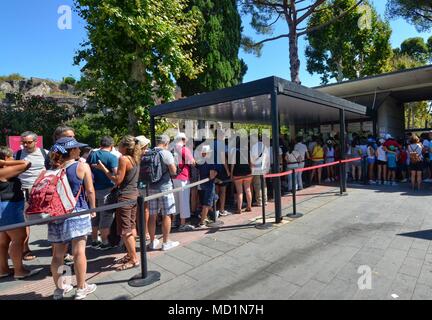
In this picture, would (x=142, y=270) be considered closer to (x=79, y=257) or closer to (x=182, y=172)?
(x=79, y=257)

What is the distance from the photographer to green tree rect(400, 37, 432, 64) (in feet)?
105

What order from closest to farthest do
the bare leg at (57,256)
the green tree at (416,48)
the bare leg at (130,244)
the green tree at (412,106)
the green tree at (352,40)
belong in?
1. the bare leg at (57,256)
2. the bare leg at (130,244)
3. the green tree at (352,40)
4. the green tree at (412,106)
5. the green tree at (416,48)

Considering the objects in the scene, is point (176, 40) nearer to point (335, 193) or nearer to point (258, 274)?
point (335, 193)

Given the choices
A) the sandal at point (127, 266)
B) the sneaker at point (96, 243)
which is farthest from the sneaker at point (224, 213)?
the sandal at point (127, 266)

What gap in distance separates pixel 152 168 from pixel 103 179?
887 mm

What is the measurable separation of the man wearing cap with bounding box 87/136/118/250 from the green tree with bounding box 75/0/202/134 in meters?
4.93

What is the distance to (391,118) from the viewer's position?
45.1 ft

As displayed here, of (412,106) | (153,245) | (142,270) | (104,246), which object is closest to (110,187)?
(104,246)

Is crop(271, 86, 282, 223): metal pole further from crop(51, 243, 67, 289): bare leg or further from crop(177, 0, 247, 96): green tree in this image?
crop(177, 0, 247, 96): green tree

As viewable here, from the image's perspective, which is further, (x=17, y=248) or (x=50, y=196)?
(x=17, y=248)

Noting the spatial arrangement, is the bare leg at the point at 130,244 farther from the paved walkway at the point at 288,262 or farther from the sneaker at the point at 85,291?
the sneaker at the point at 85,291

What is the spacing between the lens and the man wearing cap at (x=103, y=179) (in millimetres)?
4387

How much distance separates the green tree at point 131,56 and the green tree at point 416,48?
109 ft
